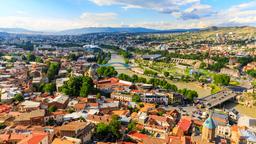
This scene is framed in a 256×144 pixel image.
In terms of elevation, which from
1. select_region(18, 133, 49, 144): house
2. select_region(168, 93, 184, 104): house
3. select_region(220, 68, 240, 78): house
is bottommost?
select_region(220, 68, 240, 78): house

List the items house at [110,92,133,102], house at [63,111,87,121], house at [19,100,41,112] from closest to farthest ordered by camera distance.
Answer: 1. house at [63,111,87,121]
2. house at [19,100,41,112]
3. house at [110,92,133,102]

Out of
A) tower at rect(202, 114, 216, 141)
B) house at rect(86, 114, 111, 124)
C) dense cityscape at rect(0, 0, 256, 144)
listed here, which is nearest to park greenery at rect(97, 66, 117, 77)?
dense cityscape at rect(0, 0, 256, 144)

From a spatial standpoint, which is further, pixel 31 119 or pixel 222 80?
pixel 222 80

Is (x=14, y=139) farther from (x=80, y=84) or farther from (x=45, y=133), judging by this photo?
(x=80, y=84)

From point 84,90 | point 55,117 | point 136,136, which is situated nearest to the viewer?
point 136,136

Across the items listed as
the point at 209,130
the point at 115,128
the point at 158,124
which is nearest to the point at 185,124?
the point at 158,124

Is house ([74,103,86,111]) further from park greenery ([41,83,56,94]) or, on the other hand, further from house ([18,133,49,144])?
house ([18,133,49,144])

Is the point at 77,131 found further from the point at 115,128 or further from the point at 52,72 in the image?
the point at 52,72

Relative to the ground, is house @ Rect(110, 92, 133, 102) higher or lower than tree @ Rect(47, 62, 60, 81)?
lower

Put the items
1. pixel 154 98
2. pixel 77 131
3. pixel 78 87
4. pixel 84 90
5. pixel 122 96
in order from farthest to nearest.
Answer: pixel 78 87 → pixel 122 96 → pixel 154 98 → pixel 84 90 → pixel 77 131

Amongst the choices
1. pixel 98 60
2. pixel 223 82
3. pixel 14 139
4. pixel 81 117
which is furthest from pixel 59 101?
pixel 98 60

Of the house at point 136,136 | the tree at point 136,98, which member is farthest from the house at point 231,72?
the house at point 136,136
